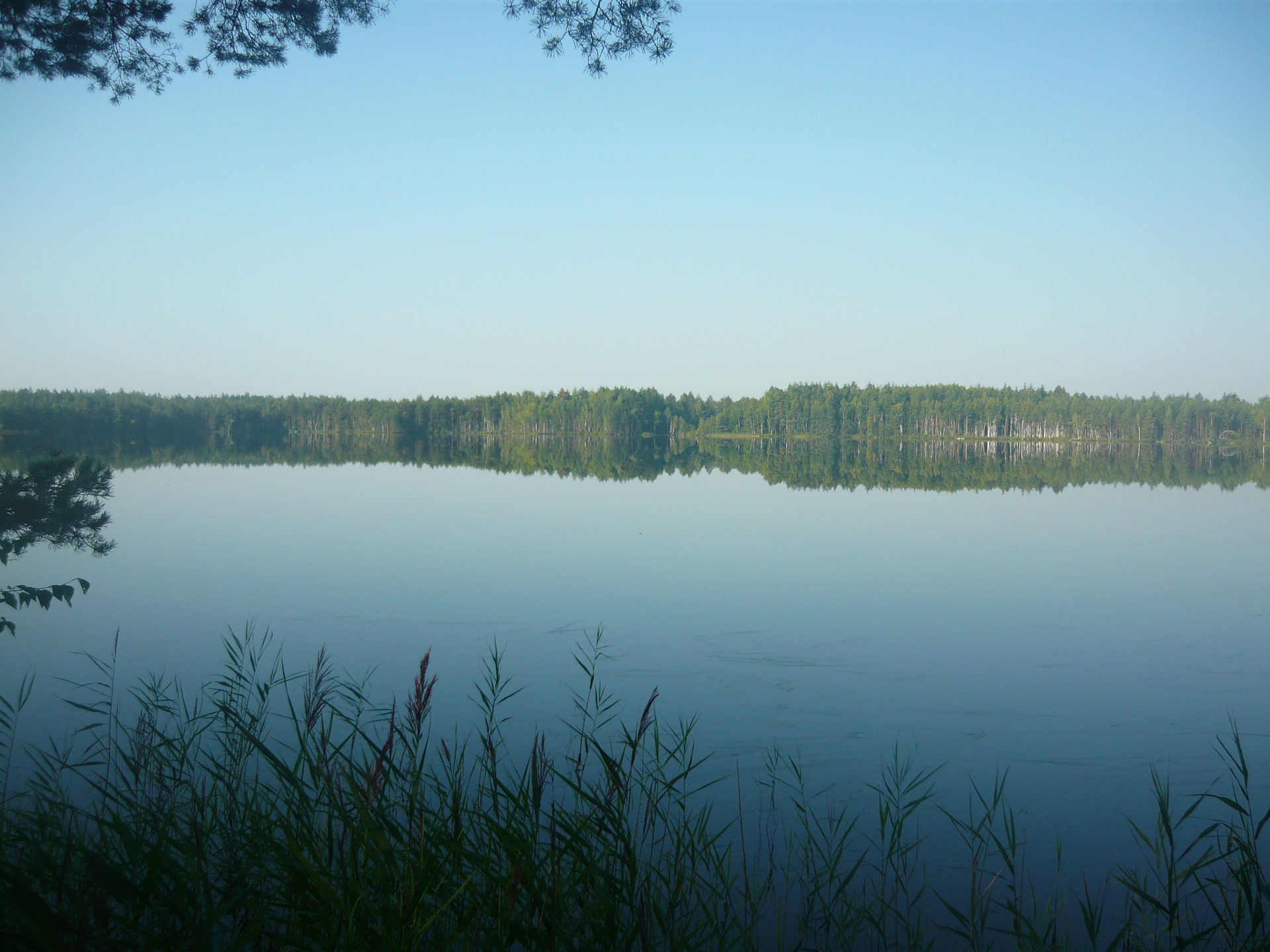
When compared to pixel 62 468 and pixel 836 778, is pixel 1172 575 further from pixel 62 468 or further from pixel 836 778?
pixel 62 468

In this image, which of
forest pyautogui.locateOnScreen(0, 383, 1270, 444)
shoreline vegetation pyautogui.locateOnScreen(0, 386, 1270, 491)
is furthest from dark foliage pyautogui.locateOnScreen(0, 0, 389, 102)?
forest pyautogui.locateOnScreen(0, 383, 1270, 444)

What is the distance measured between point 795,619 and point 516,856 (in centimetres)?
782

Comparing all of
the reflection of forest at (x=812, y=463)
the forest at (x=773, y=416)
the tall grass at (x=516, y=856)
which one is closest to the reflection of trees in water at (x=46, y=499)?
the tall grass at (x=516, y=856)

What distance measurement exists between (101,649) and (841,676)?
7245 mm

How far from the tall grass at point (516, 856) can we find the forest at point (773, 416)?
92.0 meters

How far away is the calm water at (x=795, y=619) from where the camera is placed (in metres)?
6.30

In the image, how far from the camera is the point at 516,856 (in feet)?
8.31

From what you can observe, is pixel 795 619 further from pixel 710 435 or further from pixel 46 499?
pixel 710 435

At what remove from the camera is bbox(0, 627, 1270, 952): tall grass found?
7.93ft

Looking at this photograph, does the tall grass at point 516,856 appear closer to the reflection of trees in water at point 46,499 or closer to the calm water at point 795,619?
the calm water at point 795,619

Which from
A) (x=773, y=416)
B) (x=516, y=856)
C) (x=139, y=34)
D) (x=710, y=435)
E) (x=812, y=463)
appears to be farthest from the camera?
(x=710, y=435)

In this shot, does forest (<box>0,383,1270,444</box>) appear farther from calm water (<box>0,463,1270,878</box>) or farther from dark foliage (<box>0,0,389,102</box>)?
dark foliage (<box>0,0,389,102</box>)

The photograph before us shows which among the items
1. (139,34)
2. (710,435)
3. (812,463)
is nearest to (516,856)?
(139,34)

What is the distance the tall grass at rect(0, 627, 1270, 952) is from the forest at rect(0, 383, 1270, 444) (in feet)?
302
